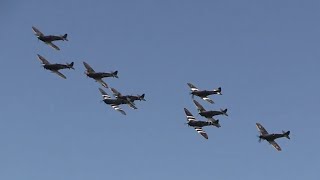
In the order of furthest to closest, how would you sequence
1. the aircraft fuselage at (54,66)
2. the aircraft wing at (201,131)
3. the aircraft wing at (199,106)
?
the aircraft wing at (199,106)
the aircraft fuselage at (54,66)
the aircraft wing at (201,131)

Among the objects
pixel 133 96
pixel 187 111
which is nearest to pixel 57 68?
pixel 133 96

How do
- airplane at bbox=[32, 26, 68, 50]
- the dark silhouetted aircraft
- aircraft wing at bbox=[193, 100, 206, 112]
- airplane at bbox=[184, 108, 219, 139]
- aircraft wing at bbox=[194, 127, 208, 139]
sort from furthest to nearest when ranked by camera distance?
aircraft wing at bbox=[193, 100, 206, 112] → the dark silhouetted aircraft → airplane at bbox=[32, 26, 68, 50] → airplane at bbox=[184, 108, 219, 139] → aircraft wing at bbox=[194, 127, 208, 139]

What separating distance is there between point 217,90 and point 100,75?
30055mm

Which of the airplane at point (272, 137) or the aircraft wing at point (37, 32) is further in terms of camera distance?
the aircraft wing at point (37, 32)

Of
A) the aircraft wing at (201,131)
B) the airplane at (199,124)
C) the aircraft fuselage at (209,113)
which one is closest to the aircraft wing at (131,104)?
the airplane at (199,124)

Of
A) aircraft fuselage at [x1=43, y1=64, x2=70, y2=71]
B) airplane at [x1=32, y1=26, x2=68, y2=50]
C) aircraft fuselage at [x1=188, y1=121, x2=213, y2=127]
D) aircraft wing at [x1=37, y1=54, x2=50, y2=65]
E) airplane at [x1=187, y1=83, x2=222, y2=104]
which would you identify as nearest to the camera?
aircraft fuselage at [x1=188, y1=121, x2=213, y2=127]

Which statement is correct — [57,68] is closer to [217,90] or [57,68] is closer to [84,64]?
[84,64]

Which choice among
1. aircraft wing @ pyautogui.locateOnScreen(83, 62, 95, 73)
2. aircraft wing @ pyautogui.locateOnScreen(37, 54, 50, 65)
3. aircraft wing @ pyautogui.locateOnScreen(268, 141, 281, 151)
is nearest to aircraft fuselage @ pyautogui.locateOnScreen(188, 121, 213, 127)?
aircraft wing @ pyautogui.locateOnScreen(268, 141, 281, 151)

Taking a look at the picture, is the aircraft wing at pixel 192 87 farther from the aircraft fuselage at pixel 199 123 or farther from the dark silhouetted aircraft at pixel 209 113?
the aircraft fuselage at pixel 199 123

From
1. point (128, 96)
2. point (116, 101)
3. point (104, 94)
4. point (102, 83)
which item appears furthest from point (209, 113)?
point (102, 83)

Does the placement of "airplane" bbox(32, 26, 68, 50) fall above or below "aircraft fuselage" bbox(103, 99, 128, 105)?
above

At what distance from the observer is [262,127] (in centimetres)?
14800

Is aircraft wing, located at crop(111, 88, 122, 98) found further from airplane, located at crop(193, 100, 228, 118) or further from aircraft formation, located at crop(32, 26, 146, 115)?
airplane, located at crop(193, 100, 228, 118)

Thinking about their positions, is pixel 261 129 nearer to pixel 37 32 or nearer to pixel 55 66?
pixel 55 66
